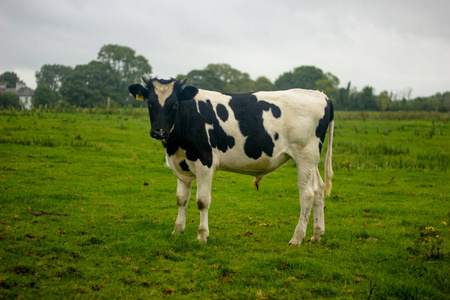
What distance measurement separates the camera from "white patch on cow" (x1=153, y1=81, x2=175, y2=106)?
24.4 ft

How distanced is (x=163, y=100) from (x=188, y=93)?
570 millimetres

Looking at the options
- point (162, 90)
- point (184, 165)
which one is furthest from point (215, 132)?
point (162, 90)

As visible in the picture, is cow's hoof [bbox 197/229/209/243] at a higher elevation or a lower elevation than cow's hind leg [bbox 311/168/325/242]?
lower

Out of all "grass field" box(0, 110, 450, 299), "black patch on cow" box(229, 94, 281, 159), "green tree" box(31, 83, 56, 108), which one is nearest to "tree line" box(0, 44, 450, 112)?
"green tree" box(31, 83, 56, 108)

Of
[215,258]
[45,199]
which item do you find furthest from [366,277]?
[45,199]

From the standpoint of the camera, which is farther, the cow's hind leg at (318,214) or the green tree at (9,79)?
the green tree at (9,79)

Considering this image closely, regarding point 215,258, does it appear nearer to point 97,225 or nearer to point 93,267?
point 93,267

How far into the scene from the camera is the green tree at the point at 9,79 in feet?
308

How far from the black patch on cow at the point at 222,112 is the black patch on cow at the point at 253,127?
0.18 meters

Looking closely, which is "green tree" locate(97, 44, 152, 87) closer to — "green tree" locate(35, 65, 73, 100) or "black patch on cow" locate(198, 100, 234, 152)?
"green tree" locate(35, 65, 73, 100)

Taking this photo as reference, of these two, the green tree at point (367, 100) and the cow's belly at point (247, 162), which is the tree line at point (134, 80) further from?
the cow's belly at point (247, 162)

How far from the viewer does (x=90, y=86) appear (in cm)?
6350

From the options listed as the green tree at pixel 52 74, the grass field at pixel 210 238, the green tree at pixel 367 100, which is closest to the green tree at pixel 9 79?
the green tree at pixel 52 74

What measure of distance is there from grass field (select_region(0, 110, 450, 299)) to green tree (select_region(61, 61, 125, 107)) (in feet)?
155
